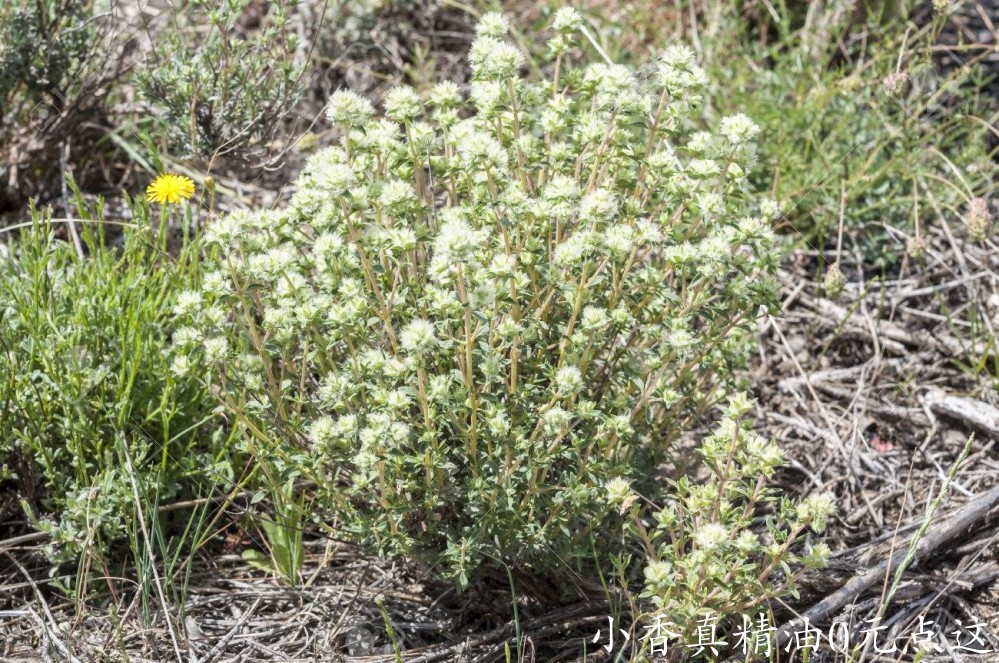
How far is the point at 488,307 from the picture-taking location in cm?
233

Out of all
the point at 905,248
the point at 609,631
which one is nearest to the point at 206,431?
the point at 609,631

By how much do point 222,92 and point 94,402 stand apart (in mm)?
1207

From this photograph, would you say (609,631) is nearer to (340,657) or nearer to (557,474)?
(557,474)

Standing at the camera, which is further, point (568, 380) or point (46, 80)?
point (46, 80)

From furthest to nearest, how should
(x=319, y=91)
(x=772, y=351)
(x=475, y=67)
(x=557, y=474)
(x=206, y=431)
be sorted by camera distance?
(x=319, y=91), (x=772, y=351), (x=206, y=431), (x=557, y=474), (x=475, y=67)

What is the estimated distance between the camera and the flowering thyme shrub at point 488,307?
90.4 inches

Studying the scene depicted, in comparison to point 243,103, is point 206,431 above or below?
below

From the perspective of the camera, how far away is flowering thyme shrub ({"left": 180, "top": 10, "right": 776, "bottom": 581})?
229 centimetres

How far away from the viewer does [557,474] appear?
2762mm

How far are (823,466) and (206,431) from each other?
187 centimetres

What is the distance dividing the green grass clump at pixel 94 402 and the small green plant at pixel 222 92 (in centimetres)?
55

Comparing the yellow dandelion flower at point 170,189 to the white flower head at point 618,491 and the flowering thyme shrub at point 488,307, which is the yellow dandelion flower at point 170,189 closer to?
the flowering thyme shrub at point 488,307

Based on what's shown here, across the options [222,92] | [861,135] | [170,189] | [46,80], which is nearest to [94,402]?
[170,189]

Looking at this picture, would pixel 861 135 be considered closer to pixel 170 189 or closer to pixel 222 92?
pixel 222 92
